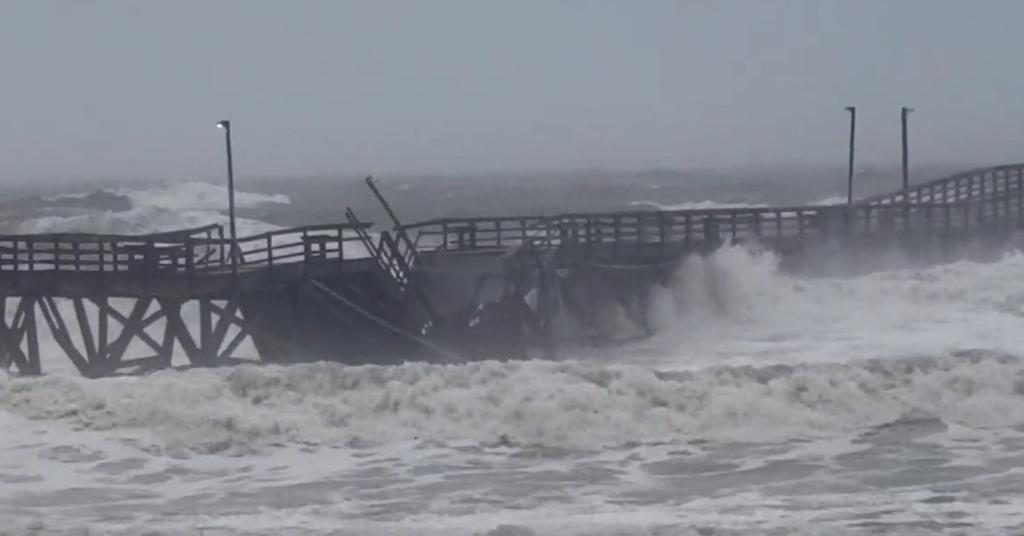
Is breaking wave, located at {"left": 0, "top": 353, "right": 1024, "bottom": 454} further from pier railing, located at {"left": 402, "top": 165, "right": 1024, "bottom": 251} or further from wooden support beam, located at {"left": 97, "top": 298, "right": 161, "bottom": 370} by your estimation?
pier railing, located at {"left": 402, "top": 165, "right": 1024, "bottom": 251}

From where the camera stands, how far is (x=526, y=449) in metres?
19.0

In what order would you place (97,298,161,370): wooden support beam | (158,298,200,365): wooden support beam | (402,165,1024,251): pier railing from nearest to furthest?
(97,298,161,370): wooden support beam → (158,298,200,365): wooden support beam → (402,165,1024,251): pier railing

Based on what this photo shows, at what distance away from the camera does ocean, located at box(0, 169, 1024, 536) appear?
15.4m

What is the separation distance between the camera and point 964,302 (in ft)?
113

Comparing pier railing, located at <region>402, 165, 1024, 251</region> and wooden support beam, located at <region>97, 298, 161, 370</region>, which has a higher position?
pier railing, located at <region>402, 165, 1024, 251</region>

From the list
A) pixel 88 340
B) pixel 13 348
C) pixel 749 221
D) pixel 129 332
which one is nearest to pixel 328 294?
pixel 129 332

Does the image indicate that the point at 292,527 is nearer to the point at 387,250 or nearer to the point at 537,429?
the point at 537,429

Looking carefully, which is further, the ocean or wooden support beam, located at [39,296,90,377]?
wooden support beam, located at [39,296,90,377]

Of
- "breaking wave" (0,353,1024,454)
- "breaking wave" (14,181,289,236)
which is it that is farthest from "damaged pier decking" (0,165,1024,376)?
"breaking wave" (14,181,289,236)

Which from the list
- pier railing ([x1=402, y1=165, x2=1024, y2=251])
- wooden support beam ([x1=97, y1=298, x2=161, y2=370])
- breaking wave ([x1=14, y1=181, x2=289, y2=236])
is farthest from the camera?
breaking wave ([x1=14, y1=181, x2=289, y2=236])

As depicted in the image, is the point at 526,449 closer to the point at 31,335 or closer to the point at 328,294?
the point at 328,294

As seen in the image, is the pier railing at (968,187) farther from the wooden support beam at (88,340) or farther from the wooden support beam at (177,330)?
the wooden support beam at (88,340)

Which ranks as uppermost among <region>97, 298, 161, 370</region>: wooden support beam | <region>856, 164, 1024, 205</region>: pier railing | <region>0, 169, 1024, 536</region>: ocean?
<region>856, 164, 1024, 205</region>: pier railing

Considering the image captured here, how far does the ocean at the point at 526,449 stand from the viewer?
50.7 ft
